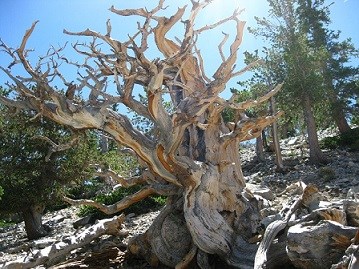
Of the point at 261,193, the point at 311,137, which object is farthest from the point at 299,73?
the point at 261,193

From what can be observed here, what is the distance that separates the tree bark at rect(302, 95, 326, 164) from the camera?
15.9 metres

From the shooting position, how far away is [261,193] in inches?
335

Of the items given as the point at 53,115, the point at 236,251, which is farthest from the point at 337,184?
the point at 53,115

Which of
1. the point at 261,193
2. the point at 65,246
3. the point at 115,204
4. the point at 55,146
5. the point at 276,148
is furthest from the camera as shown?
the point at 276,148

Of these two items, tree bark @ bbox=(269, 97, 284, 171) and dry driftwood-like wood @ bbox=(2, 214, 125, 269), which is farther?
tree bark @ bbox=(269, 97, 284, 171)

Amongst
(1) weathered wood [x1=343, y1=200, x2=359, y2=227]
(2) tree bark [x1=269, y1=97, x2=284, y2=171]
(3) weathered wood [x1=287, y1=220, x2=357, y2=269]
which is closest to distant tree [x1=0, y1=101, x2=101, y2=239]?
(2) tree bark [x1=269, y1=97, x2=284, y2=171]

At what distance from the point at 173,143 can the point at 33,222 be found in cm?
913

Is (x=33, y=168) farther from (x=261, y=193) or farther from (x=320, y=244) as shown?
(x=320, y=244)

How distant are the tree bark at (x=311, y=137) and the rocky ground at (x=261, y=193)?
1.26ft

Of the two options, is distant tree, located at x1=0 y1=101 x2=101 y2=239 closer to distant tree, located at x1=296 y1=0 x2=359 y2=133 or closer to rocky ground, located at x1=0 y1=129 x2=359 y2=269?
rocky ground, located at x1=0 y1=129 x2=359 y2=269

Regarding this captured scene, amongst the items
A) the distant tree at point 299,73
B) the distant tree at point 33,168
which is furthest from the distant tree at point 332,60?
the distant tree at point 33,168

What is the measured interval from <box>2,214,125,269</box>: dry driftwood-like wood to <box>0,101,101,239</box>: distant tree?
5444mm

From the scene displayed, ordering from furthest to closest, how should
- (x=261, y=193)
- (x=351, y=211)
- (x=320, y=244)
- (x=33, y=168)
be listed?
(x=33, y=168), (x=261, y=193), (x=351, y=211), (x=320, y=244)

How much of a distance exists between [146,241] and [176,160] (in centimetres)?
170
